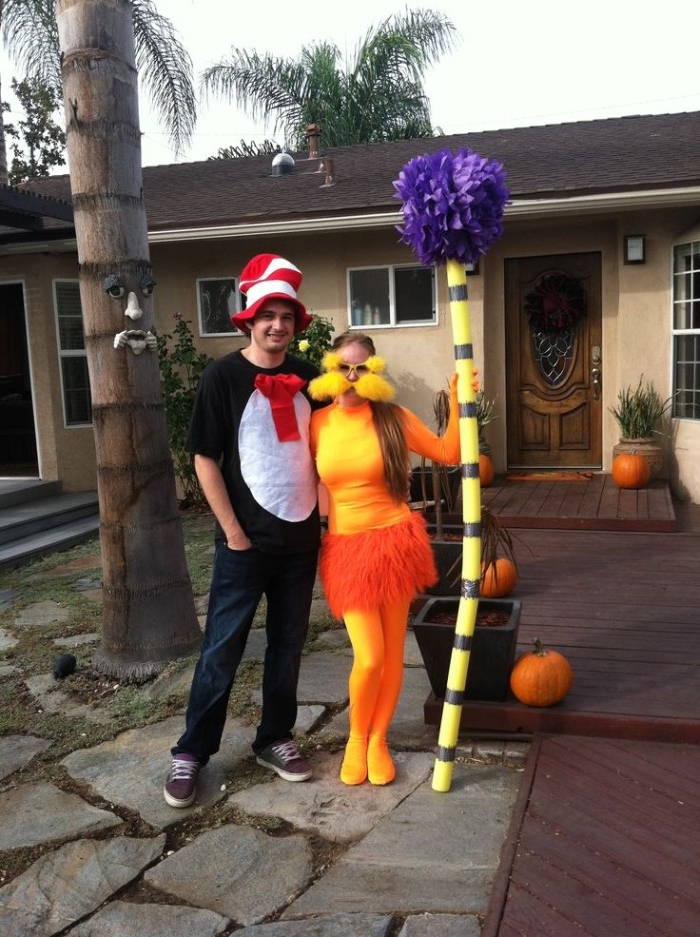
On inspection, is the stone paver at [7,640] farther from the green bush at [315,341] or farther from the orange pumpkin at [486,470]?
the orange pumpkin at [486,470]

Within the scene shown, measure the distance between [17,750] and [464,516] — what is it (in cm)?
209

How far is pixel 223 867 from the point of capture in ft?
8.13

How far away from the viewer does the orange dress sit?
2770 mm

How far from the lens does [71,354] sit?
29.3ft

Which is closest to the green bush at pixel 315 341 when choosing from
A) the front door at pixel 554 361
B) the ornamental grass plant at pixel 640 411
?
the front door at pixel 554 361

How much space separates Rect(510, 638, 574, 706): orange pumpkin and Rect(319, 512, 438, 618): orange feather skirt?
0.62 metres

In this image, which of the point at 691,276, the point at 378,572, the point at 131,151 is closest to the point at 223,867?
the point at 378,572

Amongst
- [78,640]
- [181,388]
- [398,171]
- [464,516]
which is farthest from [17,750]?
[398,171]

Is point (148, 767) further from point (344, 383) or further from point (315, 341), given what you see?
point (315, 341)

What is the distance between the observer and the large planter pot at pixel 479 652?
3.18 m

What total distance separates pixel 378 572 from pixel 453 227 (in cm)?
114

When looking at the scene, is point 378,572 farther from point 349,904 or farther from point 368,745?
point 349,904

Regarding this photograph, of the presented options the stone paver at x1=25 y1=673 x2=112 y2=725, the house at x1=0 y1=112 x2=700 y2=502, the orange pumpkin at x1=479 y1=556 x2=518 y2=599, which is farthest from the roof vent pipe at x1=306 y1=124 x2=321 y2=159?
the stone paver at x1=25 y1=673 x2=112 y2=725

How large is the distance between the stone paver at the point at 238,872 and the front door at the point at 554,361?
6204 mm
